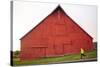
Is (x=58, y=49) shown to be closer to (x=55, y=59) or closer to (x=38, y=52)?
(x=55, y=59)

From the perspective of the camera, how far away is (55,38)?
7.89 ft

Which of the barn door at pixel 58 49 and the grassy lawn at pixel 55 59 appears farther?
the barn door at pixel 58 49

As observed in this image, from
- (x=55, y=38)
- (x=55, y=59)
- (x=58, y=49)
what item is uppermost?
(x=55, y=38)

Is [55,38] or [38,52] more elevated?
[55,38]

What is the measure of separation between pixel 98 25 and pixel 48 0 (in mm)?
789

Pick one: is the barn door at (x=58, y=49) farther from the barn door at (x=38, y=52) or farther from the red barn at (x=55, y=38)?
the barn door at (x=38, y=52)

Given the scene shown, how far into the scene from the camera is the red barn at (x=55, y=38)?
7.52 feet

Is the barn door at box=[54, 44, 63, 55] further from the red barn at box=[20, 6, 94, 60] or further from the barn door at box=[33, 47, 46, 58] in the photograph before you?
the barn door at box=[33, 47, 46, 58]

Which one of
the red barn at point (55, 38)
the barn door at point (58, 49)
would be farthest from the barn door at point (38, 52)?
the barn door at point (58, 49)

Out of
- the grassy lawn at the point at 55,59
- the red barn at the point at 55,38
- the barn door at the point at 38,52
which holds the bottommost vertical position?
the grassy lawn at the point at 55,59

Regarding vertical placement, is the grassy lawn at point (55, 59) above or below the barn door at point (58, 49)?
below

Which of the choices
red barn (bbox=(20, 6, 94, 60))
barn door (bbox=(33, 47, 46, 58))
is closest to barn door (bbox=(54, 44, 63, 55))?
red barn (bbox=(20, 6, 94, 60))

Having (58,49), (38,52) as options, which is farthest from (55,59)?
(38,52)

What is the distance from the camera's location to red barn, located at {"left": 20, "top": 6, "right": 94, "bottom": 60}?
90.3 inches
